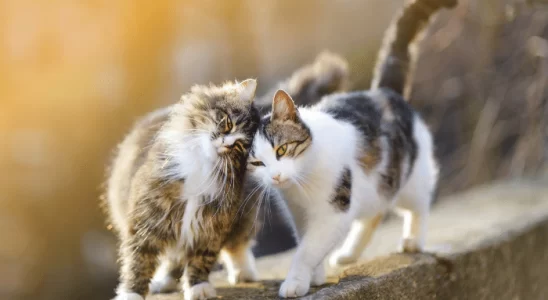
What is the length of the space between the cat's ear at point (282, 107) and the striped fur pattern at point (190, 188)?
67mm

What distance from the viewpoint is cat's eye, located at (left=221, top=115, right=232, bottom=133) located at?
4.06 ft

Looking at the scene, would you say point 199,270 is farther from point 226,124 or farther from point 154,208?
point 226,124

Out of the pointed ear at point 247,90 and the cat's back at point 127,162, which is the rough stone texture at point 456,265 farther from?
the pointed ear at point 247,90

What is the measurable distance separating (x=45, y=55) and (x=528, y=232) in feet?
6.18

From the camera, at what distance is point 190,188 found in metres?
1.28

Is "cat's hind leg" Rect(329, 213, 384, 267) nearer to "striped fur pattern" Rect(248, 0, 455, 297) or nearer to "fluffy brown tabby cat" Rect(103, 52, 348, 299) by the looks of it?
"striped fur pattern" Rect(248, 0, 455, 297)

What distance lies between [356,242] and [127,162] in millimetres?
819

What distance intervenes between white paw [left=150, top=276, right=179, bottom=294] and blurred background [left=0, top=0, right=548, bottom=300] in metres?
0.44

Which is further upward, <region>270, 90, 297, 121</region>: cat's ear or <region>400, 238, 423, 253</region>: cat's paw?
<region>270, 90, 297, 121</region>: cat's ear

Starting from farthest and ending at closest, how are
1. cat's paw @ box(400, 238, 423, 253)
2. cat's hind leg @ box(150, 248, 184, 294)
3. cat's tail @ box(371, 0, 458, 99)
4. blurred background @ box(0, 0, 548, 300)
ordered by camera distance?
blurred background @ box(0, 0, 548, 300) → cat's tail @ box(371, 0, 458, 99) → cat's paw @ box(400, 238, 423, 253) → cat's hind leg @ box(150, 248, 184, 294)

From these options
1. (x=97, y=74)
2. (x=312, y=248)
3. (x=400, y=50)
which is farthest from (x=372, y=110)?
(x=97, y=74)

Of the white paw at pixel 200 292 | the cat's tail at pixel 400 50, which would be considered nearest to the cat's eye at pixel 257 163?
the white paw at pixel 200 292

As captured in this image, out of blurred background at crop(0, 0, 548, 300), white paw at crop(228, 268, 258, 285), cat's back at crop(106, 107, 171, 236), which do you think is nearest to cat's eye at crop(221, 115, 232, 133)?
cat's back at crop(106, 107, 171, 236)

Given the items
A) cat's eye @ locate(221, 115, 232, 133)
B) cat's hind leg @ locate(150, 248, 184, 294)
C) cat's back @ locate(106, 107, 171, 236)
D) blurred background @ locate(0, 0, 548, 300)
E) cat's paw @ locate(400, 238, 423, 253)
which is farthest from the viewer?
blurred background @ locate(0, 0, 548, 300)
